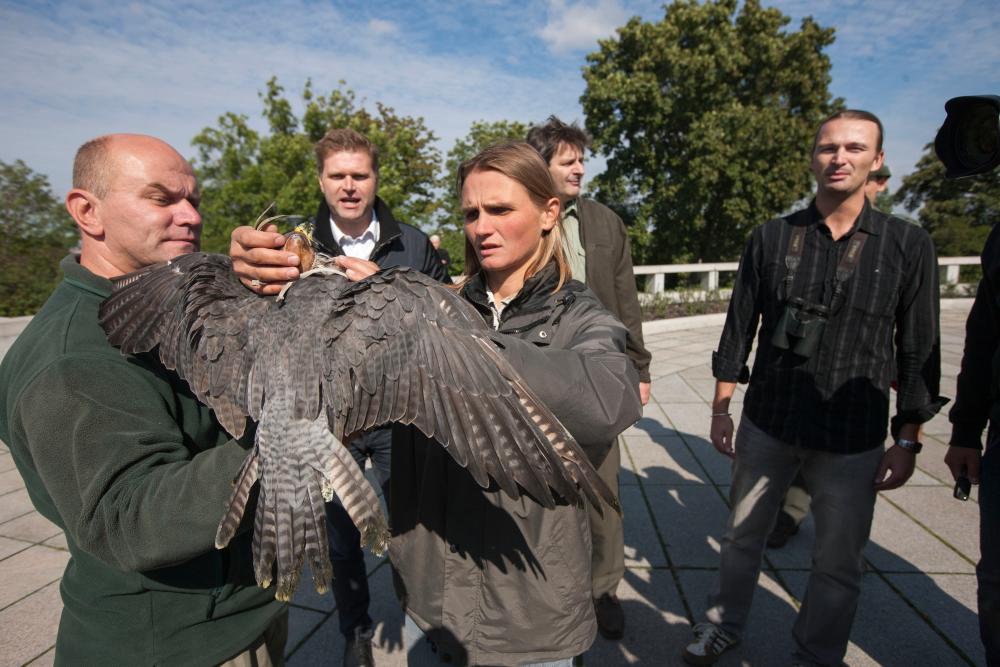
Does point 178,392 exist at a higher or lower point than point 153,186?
lower

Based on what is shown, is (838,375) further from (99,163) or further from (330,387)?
(99,163)

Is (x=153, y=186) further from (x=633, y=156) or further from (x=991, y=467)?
(x=633, y=156)

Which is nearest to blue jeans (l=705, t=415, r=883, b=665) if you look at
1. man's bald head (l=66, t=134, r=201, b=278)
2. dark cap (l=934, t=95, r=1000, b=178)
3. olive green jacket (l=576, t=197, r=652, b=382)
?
olive green jacket (l=576, t=197, r=652, b=382)

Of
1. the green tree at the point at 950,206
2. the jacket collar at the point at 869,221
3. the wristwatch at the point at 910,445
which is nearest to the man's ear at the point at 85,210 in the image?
the jacket collar at the point at 869,221

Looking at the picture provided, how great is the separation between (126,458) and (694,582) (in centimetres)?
364

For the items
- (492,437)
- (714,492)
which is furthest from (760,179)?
(492,437)

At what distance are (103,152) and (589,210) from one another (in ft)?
8.77

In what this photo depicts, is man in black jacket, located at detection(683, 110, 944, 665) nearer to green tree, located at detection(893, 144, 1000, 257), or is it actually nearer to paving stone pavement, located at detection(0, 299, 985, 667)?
A: paving stone pavement, located at detection(0, 299, 985, 667)

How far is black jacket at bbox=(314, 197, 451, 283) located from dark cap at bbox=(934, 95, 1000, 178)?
2866mm

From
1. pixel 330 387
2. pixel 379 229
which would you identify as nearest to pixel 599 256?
pixel 379 229

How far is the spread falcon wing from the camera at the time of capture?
1523 millimetres

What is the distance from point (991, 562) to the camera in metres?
2.18

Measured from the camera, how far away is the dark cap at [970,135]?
1.90 meters

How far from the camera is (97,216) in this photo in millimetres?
1773
